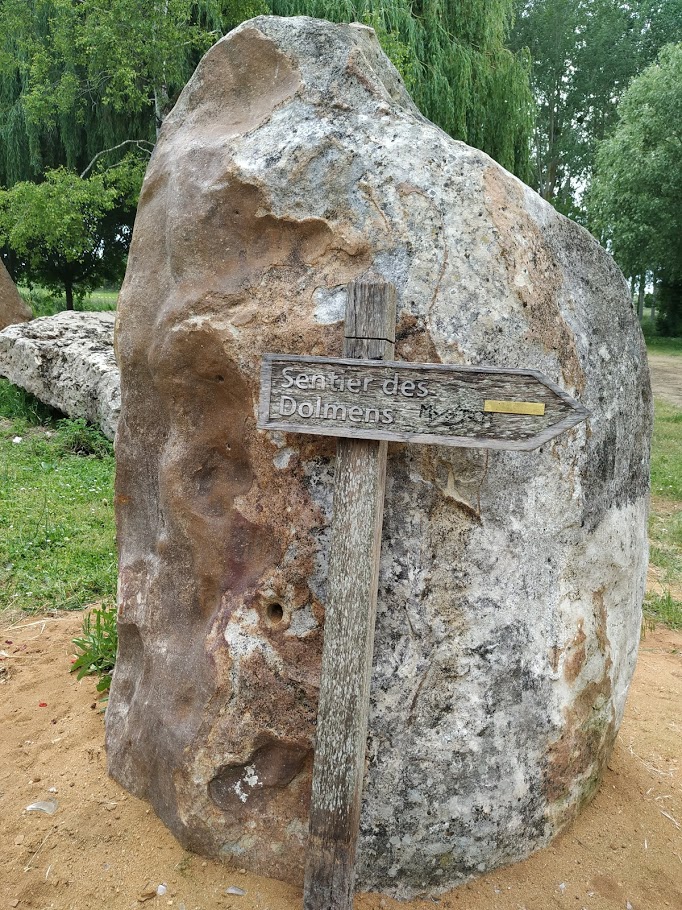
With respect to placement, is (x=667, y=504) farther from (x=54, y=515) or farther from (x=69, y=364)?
(x=69, y=364)

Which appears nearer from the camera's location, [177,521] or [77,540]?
[177,521]

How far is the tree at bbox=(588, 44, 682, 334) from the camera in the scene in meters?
16.4

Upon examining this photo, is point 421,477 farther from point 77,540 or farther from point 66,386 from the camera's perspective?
point 66,386

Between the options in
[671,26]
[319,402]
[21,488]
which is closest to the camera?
[319,402]

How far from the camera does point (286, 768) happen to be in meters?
2.49

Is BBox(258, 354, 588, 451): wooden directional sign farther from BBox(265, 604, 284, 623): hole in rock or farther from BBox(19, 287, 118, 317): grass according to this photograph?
BBox(19, 287, 118, 317): grass

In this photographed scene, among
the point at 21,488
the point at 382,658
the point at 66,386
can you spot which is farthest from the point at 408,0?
the point at 382,658

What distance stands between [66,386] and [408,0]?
7131 mm

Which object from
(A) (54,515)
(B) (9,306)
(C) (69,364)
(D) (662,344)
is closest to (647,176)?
(D) (662,344)

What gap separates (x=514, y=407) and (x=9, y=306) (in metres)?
9.61

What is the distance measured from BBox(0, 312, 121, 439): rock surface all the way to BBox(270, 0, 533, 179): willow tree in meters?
4.97

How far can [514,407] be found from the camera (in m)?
2.08

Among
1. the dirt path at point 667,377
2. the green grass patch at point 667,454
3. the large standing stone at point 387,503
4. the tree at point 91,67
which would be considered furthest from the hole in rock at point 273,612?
the dirt path at point 667,377

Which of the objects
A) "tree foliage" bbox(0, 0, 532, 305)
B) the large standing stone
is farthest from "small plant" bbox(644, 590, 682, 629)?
"tree foliage" bbox(0, 0, 532, 305)
